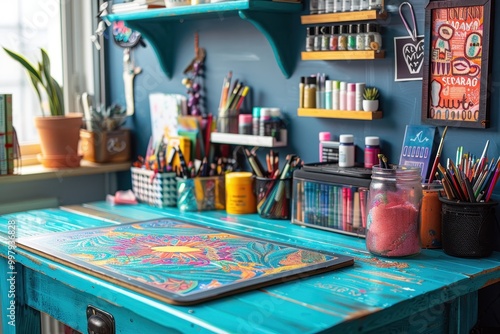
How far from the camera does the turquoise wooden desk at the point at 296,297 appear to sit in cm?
136

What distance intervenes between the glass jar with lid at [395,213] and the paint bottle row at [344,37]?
41cm

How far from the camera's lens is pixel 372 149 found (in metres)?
2.05

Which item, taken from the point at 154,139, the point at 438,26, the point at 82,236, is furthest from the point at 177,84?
the point at 438,26

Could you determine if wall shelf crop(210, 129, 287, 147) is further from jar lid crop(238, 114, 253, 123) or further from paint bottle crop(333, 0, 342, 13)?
paint bottle crop(333, 0, 342, 13)

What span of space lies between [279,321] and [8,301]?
1007mm

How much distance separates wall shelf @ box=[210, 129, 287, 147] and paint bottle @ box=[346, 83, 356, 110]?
0.97ft

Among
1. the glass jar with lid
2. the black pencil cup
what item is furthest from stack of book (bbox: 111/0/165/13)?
the black pencil cup

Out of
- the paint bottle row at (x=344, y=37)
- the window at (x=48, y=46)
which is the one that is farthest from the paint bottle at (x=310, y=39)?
the window at (x=48, y=46)

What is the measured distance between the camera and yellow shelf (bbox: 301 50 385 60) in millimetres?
1995

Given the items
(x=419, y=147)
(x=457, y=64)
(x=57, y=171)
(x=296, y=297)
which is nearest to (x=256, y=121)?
(x=419, y=147)

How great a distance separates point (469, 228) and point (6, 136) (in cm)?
156

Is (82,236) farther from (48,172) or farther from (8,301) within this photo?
(48,172)

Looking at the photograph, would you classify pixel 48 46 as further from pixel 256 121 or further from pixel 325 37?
pixel 325 37

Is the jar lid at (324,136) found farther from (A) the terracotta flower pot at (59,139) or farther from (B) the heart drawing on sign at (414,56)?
(A) the terracotta flower pot at (59,139)
